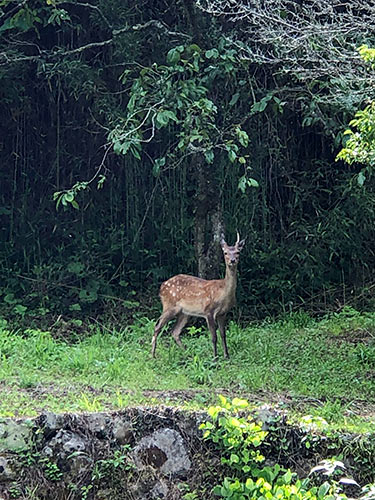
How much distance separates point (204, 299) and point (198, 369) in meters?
1.06

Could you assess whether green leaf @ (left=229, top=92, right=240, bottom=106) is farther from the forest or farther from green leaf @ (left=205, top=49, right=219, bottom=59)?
green leaf @ (left=205, top=49, right=219, bottom=59)

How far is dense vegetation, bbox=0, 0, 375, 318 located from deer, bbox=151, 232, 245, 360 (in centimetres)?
85

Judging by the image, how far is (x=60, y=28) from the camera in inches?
435

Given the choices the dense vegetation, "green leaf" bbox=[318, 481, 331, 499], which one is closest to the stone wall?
"green leaf" bbox=[318, 481, 331, 499]

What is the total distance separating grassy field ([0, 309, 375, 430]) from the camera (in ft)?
22.7

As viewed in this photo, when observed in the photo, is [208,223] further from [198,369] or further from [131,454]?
[131,454]

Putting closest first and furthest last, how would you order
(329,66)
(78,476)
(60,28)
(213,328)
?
(78,476) → (329,66) → (213,328) → (60,28)

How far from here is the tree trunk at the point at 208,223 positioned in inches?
396

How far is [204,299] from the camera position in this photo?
29.2 ft

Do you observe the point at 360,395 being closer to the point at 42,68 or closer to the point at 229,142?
the point at 229,142

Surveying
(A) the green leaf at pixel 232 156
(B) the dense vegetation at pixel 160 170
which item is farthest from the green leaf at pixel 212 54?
(A) the green leaf at pixel 232 156

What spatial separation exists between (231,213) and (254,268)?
27.8 inches

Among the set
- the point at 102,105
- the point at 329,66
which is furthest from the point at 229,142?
the point at 102,105

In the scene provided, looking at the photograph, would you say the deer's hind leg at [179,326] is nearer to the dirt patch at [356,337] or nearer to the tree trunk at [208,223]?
the tree trunk at [208,223]
